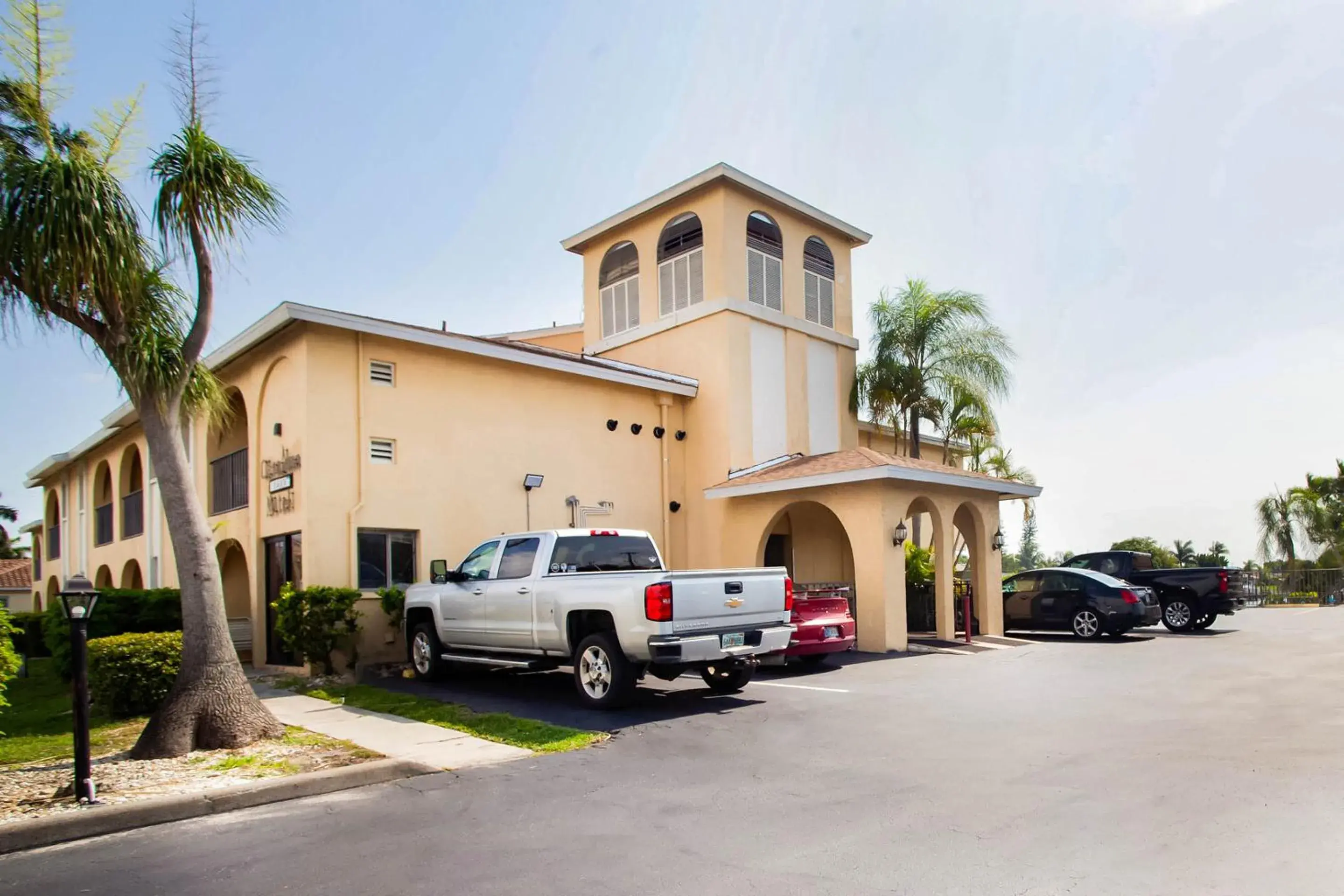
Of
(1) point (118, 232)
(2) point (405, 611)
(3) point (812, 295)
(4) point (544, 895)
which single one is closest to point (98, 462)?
(2) point (405, 611)

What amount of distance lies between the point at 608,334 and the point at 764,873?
18808 millimetres

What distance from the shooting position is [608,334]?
2306 cm

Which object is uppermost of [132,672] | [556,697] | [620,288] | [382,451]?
[620,288]

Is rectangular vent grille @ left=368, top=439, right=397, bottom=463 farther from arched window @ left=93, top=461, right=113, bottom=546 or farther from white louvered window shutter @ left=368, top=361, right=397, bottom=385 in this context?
arched window @ left=93, top=461, right=113, bottom=546

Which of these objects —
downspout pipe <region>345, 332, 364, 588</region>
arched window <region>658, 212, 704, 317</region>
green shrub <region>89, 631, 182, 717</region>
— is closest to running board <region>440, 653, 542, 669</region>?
downspout pipe <region>345, 332, 364, 588</region>

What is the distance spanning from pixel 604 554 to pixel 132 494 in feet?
59.8

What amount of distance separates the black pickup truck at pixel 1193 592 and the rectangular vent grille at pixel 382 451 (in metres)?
14.3

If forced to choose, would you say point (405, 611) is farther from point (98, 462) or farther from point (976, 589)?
point (98, 462)

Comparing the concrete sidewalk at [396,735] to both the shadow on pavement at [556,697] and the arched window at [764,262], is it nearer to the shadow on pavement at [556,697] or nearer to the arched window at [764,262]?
the shadow on pavement at [556,697]

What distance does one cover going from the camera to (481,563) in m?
12.4

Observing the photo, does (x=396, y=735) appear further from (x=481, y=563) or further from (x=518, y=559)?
(x=481, y=563)

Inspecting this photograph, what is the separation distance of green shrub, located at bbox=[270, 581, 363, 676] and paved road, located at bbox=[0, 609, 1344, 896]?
15.4 ft

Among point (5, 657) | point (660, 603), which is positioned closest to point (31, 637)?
point (5, 657)

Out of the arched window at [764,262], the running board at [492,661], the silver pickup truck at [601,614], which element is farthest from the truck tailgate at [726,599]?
the arched window at [764,262]
